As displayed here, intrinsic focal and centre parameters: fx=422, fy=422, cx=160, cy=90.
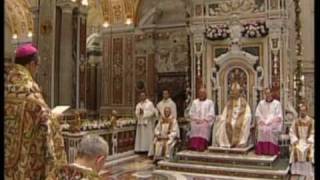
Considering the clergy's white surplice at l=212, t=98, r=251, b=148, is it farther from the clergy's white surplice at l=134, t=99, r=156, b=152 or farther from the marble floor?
the clergy's white surplice at l=134, t=99, r=156, b=152

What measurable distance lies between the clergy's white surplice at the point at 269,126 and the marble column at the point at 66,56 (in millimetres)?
5419

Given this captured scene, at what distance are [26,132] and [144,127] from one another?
9.88 m

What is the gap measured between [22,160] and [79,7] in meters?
10.4

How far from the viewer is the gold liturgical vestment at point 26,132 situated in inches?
95.4

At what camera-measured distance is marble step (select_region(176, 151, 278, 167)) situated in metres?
8.66

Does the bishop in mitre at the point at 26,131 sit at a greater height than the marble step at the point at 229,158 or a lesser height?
greater

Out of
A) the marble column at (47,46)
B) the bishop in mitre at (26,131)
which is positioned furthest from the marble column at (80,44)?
the bishop in mitre at (26,131)

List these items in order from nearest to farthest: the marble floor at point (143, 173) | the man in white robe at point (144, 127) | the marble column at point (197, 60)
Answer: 1. the marble floor at point (143, 173)
2. the marble column at point (197, 60)
3. the man in white robe at point (144, 127)

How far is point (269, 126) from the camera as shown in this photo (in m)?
9.37

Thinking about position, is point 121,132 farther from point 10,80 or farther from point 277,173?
point 10,80

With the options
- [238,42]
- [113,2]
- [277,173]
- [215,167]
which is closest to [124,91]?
[113,2]

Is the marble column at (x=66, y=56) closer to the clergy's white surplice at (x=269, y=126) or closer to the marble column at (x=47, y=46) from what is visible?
the marble column at (x=47, y=46)

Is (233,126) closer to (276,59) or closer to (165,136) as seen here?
(165,136)

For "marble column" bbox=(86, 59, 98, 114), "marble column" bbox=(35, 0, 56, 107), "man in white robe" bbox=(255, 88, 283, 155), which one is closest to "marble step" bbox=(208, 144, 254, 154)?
"man in white robe" bbox=(255, 88, 283, 155)
